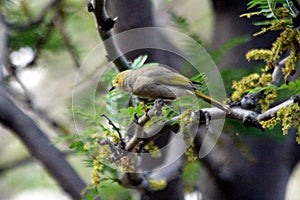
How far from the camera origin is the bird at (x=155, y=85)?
708 mm

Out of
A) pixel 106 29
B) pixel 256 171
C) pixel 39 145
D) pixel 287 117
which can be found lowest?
pixel 256 171

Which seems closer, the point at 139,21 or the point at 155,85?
the point at 155,85

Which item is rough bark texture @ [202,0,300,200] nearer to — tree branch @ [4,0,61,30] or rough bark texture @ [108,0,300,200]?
rough bark texture @ [108,0,300,200]

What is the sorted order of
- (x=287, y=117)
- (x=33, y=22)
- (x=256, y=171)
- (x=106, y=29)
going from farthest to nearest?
(x=33, y=22), (x=256, y=171), (x=106, y=29), (x=287, y=117)

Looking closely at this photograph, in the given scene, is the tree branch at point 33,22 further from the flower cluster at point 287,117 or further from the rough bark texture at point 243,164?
the flower cluster at point 287,117

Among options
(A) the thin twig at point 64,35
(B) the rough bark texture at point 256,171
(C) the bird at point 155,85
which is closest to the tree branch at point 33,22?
(A) the thin twig at point 64,35

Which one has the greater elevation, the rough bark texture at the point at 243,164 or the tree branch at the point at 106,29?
the tree branch at the point at 106,29

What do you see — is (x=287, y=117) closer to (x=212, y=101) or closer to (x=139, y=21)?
(x=212, y=101)

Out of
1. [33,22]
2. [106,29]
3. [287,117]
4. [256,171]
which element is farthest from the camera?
[33,22]

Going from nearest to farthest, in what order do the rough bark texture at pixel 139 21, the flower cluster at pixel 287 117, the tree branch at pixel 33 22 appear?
the flower cluster at pixel 287 117 → the rough bark texture at pixel 139 21 → the tree branch at pixel 33 22

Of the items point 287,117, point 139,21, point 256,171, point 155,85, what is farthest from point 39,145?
point 287,117

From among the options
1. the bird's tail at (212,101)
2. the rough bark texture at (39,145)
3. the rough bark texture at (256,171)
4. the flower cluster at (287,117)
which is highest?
the bird's tail at (212,101)

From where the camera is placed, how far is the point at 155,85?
0.71m

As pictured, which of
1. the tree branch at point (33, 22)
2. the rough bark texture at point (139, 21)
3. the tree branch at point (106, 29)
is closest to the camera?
the tree branch at point (106, 29)
